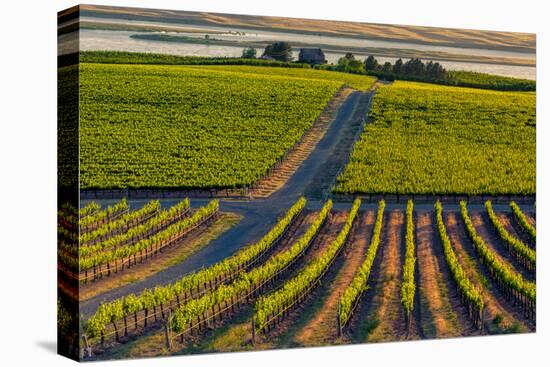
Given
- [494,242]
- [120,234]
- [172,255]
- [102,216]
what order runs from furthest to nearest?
[494,242], [172,255], [120,234], [102,216]

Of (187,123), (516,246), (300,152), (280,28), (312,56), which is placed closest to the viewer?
(187,123)

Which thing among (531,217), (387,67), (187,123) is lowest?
(531,217)

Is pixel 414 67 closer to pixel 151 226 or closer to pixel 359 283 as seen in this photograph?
pixel 359 283

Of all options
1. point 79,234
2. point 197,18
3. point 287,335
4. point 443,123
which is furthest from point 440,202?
point 79,234

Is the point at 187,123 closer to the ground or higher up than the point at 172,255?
higher up

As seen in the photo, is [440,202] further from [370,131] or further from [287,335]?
→ [287,335]

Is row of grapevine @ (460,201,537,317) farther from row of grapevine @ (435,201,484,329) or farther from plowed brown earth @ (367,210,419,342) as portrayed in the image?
plowed brown earth @ (367,210,419,342)

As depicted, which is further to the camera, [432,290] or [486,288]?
[486,288]

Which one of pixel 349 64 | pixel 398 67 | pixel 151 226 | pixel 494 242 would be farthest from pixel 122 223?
pixel 494 242
